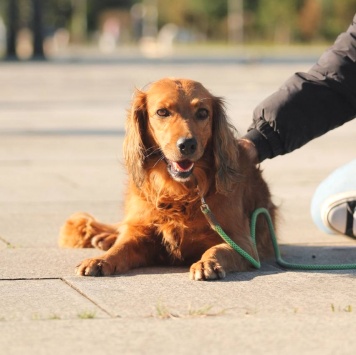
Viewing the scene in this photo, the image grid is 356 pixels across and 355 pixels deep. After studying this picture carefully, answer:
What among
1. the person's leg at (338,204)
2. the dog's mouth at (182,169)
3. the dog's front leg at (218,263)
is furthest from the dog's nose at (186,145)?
the person's leg at (338,204)

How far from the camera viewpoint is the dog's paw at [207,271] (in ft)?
19.1

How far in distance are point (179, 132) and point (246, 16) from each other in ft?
325

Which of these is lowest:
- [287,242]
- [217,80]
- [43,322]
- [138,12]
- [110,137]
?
[138,12]

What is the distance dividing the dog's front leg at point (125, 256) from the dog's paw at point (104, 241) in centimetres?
43

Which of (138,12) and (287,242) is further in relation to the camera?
(138,12)

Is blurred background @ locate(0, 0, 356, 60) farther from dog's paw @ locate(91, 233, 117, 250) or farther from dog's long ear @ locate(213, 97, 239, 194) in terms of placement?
dog's long ear @ locate(213, 97, 239, 194)

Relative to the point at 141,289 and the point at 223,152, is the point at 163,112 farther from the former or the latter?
the point at 141,289

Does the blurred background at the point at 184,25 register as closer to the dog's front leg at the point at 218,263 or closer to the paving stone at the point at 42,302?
the dog's front leg at the point at 218,263

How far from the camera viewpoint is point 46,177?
1058cm

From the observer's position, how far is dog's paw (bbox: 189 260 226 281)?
5809mm

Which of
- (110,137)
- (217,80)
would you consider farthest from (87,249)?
(217,80)

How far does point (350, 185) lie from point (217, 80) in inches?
884

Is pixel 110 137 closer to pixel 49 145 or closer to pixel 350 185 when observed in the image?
pixel 49 145

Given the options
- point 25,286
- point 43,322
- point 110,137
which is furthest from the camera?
point 110,137
